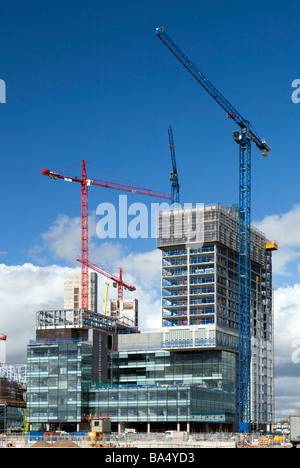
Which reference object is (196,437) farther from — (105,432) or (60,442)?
(60,442)

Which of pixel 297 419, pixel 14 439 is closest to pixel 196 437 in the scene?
pixel 297 419

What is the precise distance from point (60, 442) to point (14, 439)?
26.8 metres

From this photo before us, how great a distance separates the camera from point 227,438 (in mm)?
147875
